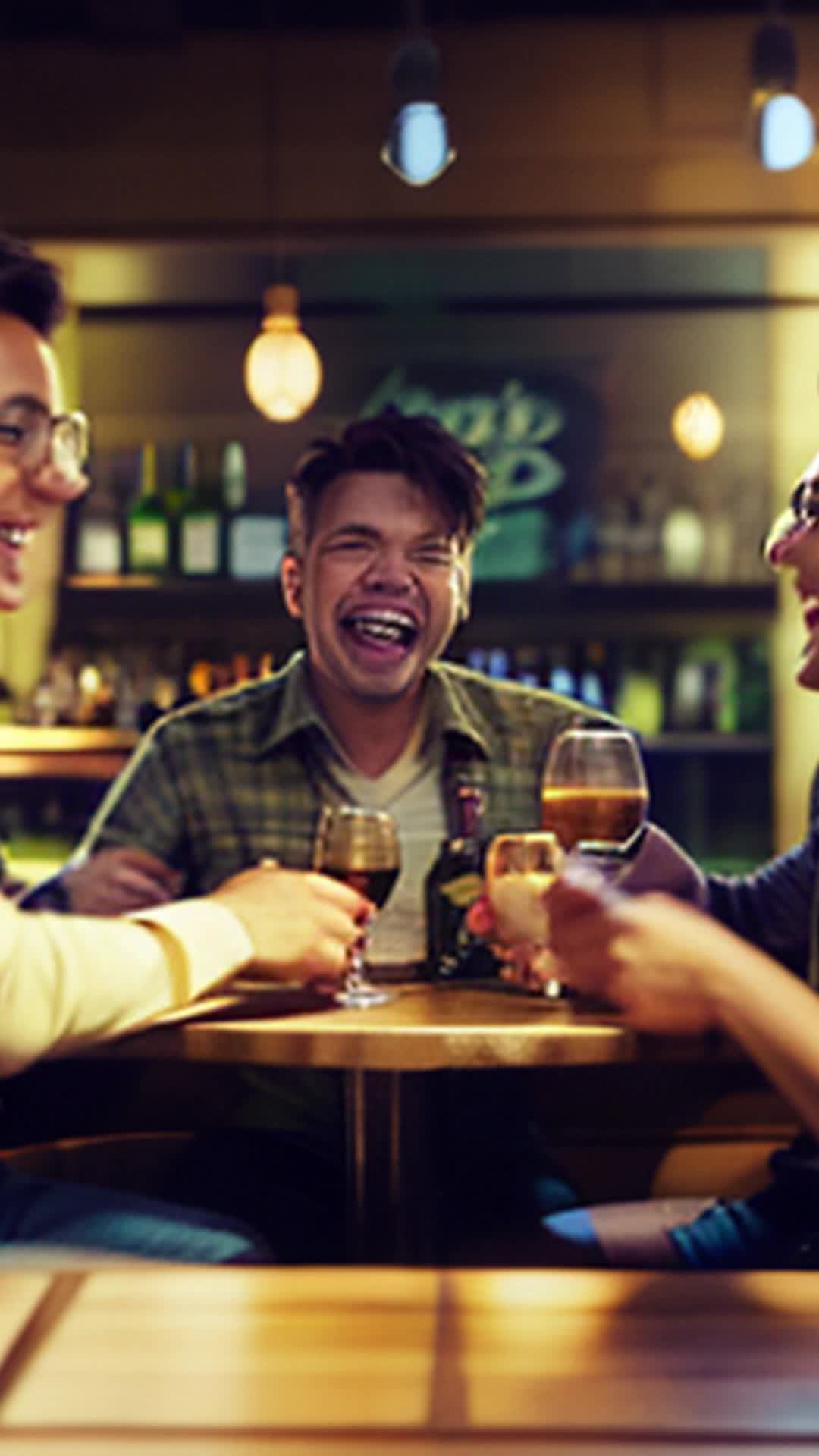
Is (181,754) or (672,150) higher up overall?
(672,150)

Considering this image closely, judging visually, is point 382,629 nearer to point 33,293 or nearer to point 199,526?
point 33,293

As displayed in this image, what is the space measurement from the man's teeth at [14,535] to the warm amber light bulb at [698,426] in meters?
2.28

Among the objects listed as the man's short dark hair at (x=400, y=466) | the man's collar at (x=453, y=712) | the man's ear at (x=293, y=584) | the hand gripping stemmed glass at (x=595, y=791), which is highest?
the man's short dark hair at (x=400, y=466)

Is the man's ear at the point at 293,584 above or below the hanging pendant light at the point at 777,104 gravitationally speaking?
below

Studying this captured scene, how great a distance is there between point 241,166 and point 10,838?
1.95 meters

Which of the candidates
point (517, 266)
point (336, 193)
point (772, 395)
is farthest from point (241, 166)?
point (772, 395)

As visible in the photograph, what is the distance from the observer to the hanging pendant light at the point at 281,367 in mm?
3395

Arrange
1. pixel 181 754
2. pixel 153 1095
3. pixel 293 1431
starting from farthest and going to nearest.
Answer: pixel 181 754
pixel 153 1095
pixel 293 1431

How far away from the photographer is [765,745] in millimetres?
4488

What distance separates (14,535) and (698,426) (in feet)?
7.82

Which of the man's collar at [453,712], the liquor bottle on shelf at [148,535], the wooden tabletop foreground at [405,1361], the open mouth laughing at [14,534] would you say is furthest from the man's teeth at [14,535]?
the liquor bottle on shelf at [148,535]

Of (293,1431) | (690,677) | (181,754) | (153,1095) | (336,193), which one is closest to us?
(293,1431)

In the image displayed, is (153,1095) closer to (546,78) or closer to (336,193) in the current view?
(336,193)

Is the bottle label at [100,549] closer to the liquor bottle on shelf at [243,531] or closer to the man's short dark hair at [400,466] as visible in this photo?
the liquor bottle on shelf at [243,531]
